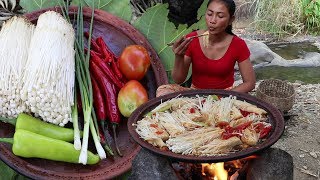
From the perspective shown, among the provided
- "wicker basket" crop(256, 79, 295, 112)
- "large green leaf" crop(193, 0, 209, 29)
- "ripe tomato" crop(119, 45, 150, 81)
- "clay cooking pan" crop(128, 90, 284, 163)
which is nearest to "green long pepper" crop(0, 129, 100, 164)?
"clay cooking pan" crop(128, 90, 284, 163)

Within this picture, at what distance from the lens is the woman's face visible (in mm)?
3678

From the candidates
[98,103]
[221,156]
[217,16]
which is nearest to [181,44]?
[217,16]

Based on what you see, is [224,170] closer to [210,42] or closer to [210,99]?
[210,99]

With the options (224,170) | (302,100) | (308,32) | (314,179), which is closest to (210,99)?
(224,170)

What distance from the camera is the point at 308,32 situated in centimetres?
984

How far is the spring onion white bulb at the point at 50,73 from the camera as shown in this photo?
11.5ft

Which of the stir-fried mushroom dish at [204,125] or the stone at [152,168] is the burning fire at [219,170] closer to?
the stone at [152,168]

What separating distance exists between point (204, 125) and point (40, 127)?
4.57 ft

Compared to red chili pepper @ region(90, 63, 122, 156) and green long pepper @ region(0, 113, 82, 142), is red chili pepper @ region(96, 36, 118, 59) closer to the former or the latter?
red chili pepper @ region(90, 63, 122, 156)

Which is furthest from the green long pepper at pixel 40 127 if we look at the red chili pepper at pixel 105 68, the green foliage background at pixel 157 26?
the green foliage background at pixel 157 26

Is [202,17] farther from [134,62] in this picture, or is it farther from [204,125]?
[204,125]

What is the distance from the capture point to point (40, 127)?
3.56 m

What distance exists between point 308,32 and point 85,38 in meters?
6.78

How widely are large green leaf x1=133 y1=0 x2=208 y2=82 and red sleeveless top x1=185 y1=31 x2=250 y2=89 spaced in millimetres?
373
